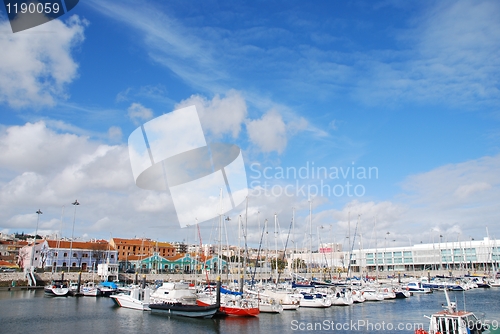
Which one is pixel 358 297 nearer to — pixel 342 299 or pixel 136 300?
pixel 342 299

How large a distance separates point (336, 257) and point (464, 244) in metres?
41.5

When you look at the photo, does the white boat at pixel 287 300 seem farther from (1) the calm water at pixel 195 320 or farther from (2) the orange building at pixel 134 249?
(2) the orange building at pixel 134 249

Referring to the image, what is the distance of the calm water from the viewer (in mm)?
26938

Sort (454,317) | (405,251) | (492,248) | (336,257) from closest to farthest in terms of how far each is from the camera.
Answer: (454,317)
(492,248)
(405,251)
(336,257)

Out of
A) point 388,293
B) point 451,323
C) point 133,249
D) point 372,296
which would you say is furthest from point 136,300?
point 133,249

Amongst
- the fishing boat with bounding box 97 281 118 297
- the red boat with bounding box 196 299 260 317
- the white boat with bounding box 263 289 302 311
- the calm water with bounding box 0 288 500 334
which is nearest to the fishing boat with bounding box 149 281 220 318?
the calm water with bounding box 0 288 500 334

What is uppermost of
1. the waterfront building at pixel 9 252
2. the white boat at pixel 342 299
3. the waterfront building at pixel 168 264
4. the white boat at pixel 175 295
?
the waterfront building at pixel 9 252

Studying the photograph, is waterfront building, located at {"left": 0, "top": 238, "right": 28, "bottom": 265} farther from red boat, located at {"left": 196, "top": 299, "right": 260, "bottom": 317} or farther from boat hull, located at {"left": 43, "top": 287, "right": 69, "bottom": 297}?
red boat, located at {"left": 196, "top": 299, "right": 260, "bottom": 317}

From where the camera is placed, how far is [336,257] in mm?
134500

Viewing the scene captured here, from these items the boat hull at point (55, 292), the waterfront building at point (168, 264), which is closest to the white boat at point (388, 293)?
the boat hull at point (55, 292)

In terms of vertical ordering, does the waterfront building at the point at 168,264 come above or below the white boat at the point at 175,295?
above

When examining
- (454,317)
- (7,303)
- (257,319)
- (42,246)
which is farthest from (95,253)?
(454,317)

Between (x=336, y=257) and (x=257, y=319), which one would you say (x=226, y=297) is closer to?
(x=257, y=319)

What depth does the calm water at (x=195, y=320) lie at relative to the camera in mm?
26938
